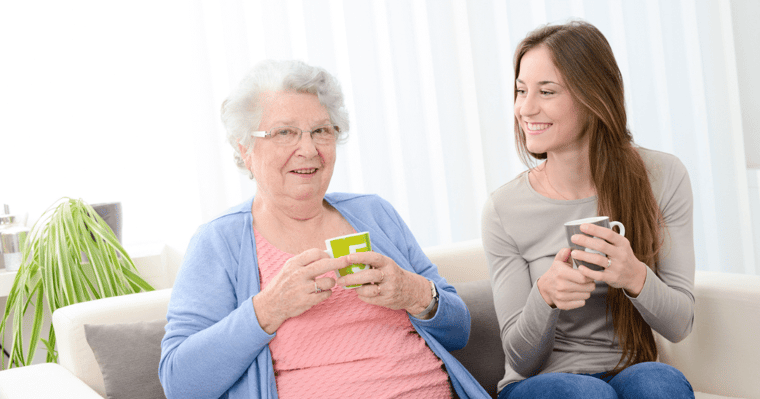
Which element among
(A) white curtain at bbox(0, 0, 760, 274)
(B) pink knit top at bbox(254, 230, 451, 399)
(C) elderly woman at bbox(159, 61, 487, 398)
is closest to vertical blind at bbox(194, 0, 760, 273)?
(A) white curtain at bbox(0, 0, 760, 274)

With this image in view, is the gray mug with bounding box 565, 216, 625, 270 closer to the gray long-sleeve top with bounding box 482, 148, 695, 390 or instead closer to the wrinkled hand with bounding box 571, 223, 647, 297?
the wrinkled hand with bounding box 571, 223, 647, 297

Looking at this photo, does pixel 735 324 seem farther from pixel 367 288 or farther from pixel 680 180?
pixel 367 288

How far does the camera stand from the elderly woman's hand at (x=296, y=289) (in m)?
1.25

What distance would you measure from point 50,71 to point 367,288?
200 centimetres

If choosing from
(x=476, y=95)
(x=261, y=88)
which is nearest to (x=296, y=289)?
(x=261, y=88)

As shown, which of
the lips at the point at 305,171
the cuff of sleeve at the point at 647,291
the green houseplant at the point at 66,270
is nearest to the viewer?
the cuff of sleeve at the point at 647,291

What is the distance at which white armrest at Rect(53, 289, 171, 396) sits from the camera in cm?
160

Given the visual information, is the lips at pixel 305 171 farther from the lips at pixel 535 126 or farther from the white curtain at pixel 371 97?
the white curtain at pixel 371 97

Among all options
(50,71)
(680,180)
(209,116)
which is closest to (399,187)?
(209,116)

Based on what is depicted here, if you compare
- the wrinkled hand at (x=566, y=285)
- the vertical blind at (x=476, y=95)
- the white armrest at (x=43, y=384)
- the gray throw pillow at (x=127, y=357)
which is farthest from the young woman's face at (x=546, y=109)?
the vertical blind at (x=476, y=95)

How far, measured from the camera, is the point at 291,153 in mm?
1464

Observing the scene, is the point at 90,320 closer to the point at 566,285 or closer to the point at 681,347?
the point at 566,285

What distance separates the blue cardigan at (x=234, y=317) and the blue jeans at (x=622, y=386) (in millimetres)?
196

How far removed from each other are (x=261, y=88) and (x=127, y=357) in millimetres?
707
